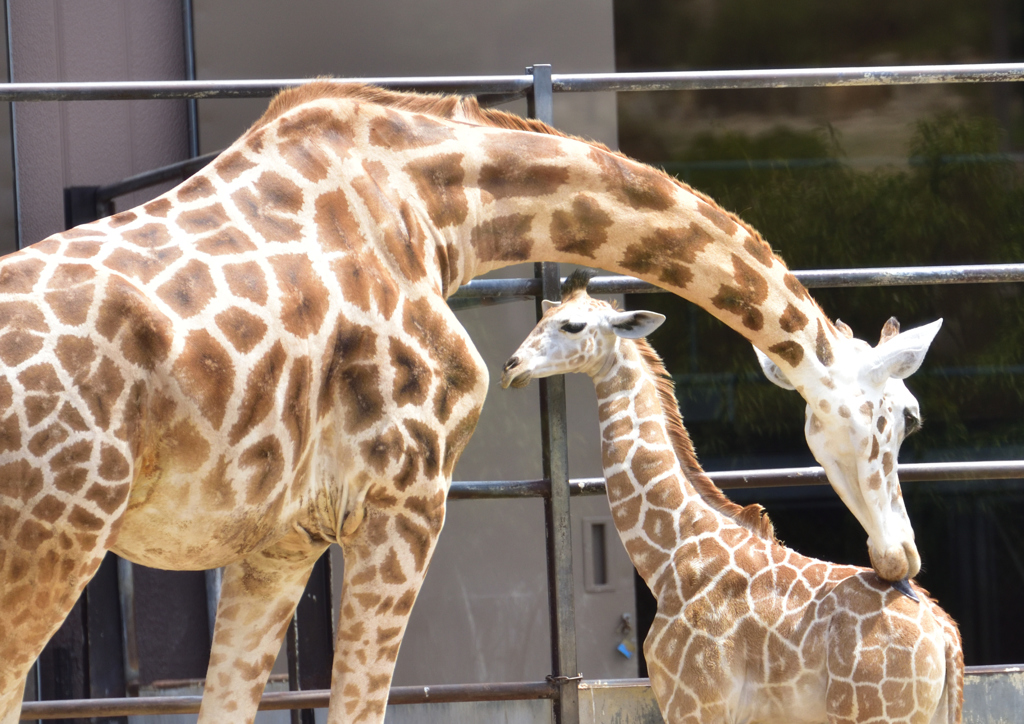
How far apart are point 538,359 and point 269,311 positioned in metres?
0.93

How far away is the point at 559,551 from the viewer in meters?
2.22

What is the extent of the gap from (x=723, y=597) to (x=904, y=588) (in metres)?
0.34

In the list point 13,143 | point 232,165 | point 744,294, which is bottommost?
point 744,294

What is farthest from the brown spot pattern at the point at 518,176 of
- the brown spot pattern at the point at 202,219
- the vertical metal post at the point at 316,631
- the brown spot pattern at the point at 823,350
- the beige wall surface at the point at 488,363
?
the beige wall surface at the point at 488,363

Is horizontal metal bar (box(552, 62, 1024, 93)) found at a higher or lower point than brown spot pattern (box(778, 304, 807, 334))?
higher

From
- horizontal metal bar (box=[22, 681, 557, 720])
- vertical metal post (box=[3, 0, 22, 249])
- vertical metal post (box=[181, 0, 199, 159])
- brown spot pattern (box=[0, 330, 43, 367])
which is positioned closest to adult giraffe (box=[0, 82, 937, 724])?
brown spot pattern (box=[0, 330, 43, 367])

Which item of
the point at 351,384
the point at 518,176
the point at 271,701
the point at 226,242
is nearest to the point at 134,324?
the point at 226,242

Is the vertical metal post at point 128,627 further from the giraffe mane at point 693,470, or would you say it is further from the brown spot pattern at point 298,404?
the brown spot pattern at point 298,404

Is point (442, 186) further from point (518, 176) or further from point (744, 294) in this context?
point (744, 294)

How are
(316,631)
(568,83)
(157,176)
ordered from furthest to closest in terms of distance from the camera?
(316,631), (157,176), (568,83)

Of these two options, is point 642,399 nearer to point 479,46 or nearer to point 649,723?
point 649,723

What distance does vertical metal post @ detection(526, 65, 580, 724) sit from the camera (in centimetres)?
222

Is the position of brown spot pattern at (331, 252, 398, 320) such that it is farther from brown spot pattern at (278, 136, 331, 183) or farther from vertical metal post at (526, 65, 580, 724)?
vertical metal post at (526, 65, 580, 724)

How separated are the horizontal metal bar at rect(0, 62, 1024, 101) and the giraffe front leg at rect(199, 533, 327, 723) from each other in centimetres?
86
